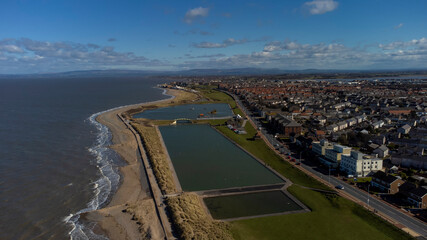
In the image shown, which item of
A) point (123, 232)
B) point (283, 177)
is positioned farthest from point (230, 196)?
point (123, 232)

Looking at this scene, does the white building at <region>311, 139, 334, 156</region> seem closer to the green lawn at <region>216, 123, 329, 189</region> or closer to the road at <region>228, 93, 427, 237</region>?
the green lawn at <region>216, 123, 329, 189</region>

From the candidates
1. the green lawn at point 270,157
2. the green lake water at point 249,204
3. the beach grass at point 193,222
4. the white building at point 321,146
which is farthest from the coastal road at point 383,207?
the beach grass at point 193,222

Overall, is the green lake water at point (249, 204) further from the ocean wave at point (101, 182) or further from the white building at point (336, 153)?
the white building at point (336, 153)

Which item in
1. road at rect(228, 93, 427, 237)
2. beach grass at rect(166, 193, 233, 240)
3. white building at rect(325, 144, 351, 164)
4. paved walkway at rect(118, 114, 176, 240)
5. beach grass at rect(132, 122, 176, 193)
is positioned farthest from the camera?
white building at rect(325, 144, 351, 164)

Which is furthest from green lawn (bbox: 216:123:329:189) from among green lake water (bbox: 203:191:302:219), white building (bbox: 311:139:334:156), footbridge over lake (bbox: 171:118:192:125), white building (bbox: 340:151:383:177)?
footbridge over lake (bbox: 171:118:192:125)

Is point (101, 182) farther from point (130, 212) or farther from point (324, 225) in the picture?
point (324, 225)

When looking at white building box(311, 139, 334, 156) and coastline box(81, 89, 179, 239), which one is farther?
white building box(311, 139, 334, 156)

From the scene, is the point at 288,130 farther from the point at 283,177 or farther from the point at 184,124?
the point at 184,124

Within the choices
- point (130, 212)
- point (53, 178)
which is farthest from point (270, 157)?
point (53, 178)

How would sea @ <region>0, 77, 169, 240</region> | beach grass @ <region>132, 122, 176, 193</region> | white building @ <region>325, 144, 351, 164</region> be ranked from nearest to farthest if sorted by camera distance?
1. sea @ <region>0, 77, 169, 240</region>
2. beach grass @ <region>132, 122, 176, 193</region>
3. white building @ <region>325, 144, 351, 164</region>
